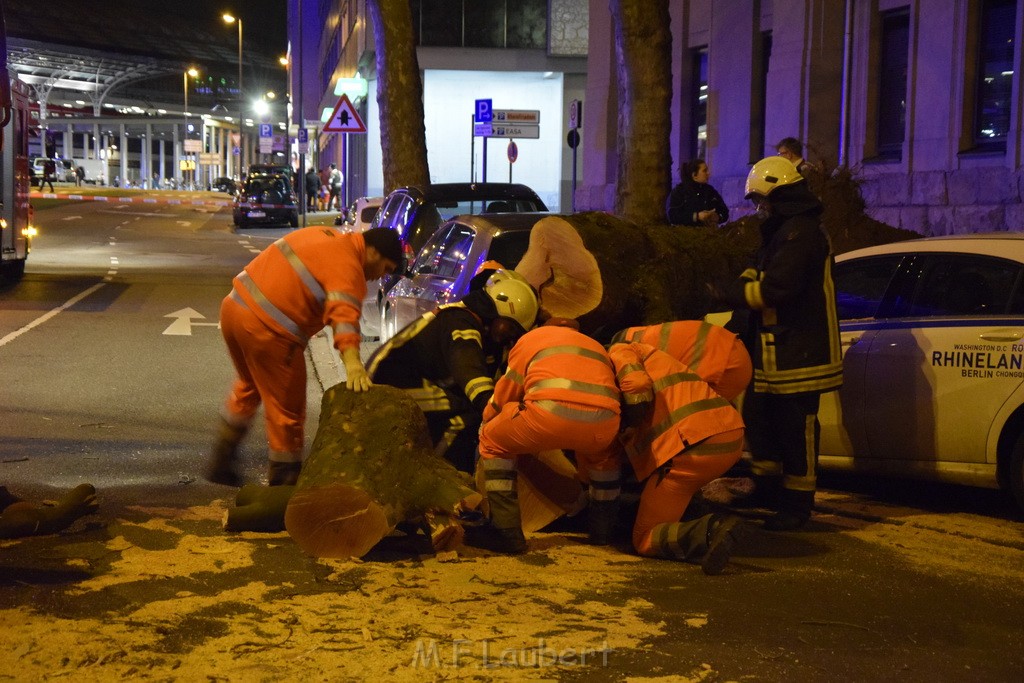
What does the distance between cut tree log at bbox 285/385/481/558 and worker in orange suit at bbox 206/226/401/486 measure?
0.52m

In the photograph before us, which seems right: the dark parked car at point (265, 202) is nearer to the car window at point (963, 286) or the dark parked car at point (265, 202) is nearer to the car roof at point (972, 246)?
the car roof at point (972, 246)

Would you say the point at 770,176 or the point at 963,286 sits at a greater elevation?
the point at 770,176

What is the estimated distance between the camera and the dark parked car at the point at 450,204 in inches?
547

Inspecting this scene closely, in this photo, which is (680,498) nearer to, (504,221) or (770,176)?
(770,176)

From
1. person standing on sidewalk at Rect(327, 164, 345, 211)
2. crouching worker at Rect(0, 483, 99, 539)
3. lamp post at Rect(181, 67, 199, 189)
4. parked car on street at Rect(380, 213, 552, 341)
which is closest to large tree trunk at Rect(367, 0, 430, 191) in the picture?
parked car on street at Rect(380, 213, 552, 341)

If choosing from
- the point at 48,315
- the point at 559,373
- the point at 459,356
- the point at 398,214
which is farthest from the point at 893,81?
the point at 559,373

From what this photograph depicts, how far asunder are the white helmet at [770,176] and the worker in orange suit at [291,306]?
1964mm

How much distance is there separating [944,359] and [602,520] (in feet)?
7.11

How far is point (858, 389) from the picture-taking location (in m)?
7.29

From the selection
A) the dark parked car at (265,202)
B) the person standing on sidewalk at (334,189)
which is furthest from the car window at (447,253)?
the person standing on sidewalk at (334,189)

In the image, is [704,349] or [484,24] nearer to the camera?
[704,349]

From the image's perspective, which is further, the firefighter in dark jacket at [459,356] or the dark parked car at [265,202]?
the dark parked car at [265,202]

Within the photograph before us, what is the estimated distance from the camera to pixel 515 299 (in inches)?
252

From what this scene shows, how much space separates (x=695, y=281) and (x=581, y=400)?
11.6 feet
